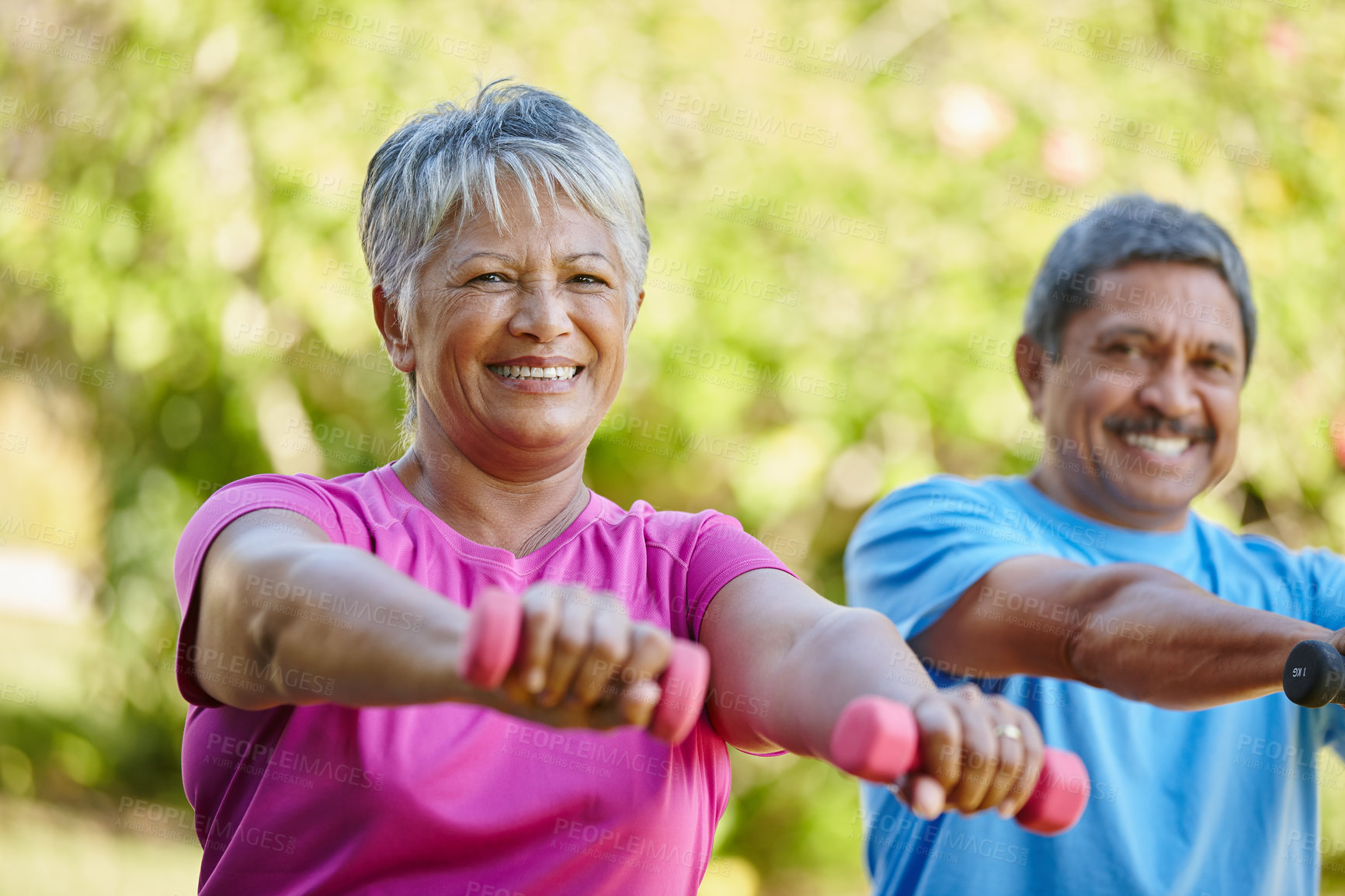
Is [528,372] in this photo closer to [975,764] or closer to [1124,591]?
[975,764]

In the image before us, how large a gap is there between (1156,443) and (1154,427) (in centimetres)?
3

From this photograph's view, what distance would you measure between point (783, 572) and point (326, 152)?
8.36 feet

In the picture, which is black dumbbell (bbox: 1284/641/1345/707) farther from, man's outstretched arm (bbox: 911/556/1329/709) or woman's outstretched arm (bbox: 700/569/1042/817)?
woman's outstretched arm (bbox: 700/569/1042/817)

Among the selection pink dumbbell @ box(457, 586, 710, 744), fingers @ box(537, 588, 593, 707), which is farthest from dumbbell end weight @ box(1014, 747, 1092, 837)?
fingers @ box(537, 588, 593, 707)

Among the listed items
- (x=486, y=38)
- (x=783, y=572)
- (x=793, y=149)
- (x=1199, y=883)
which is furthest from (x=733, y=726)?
(x=486, y=38)

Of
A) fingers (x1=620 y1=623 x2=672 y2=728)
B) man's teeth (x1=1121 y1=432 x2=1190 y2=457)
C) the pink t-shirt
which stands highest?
man's teeth (x1=1121 y1=432 x2=1190 y2=457)

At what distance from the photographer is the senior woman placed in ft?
4.05

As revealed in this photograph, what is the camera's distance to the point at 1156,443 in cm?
240

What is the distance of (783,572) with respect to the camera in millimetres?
1696

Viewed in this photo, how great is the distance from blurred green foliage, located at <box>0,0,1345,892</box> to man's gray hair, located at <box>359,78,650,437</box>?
1764mm

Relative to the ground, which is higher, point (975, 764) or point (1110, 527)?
point (1110, 527)

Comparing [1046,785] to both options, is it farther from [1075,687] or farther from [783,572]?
[1075,687]

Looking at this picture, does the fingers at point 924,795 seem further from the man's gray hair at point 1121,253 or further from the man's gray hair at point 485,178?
the man's gray hair at point 1121,253

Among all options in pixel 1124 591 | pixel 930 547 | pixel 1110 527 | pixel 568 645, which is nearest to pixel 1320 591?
pixel 1110 527
